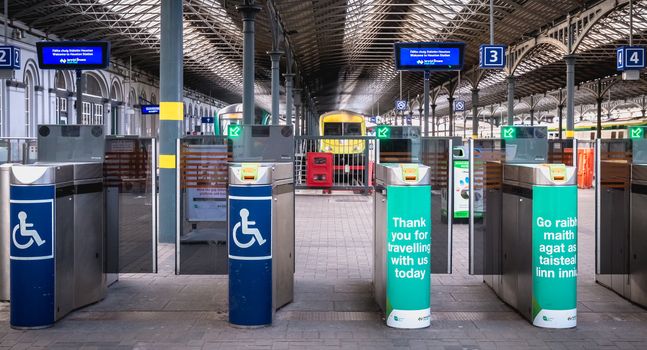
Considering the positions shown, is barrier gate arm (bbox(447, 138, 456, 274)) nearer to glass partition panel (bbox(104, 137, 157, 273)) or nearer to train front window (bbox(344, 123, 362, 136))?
glass partition panel (bbox(104, 137, 157, 273))

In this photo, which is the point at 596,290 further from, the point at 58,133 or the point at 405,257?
the point at 58,133

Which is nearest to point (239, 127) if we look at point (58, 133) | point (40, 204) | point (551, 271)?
point (58, 133)

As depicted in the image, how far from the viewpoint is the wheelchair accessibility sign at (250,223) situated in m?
5.79

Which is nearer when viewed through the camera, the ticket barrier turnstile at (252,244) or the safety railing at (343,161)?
the ticket barrier turnstile at (252,244)

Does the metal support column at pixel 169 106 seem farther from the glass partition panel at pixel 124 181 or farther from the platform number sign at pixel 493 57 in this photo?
the platform number sign at pixel 493 57

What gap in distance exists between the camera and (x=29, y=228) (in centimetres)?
573

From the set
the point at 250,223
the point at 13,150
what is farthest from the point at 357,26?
the point at 250,223

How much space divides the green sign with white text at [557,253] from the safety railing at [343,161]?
1180cm

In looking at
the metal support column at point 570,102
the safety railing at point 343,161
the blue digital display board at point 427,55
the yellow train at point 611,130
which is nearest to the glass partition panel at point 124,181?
the blue digital display board at point 427,55

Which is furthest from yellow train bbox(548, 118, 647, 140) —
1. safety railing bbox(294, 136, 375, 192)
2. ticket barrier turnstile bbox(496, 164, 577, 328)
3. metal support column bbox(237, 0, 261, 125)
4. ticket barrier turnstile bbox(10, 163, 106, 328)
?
ticket barrier turnstile bbox(10, 163, 106, 328)

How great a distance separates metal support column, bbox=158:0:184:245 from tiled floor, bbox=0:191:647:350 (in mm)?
2451

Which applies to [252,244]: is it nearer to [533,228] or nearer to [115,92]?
[533,228]

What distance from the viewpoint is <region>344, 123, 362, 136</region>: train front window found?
1293 inches

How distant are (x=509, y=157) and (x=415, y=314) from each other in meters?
2.03
